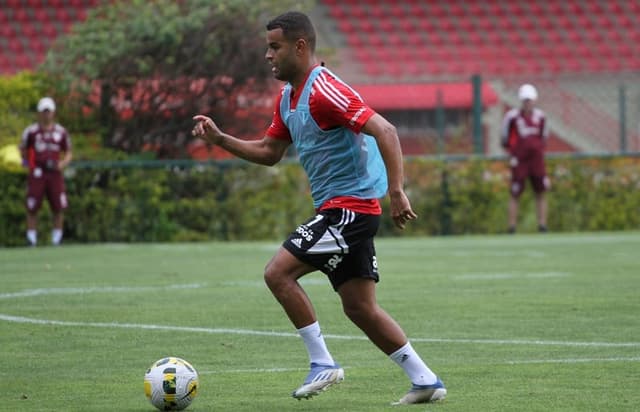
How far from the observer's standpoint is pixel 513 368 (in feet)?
23.8

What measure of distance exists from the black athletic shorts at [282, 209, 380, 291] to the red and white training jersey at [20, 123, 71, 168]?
1279 centimetres

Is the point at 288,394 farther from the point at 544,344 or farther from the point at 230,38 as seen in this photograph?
the point at 230,38

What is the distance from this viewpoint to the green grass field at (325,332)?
21.2ft

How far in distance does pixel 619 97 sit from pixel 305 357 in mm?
16017

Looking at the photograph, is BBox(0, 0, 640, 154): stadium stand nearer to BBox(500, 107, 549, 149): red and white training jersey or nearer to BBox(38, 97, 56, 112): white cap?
BBox(500, 107, 549, 149): red and white training jersey

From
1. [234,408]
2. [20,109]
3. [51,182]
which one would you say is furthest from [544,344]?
[20,109]

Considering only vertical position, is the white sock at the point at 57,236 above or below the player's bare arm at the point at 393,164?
below

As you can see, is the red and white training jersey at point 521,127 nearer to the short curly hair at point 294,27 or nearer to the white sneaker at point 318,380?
the short curly hair at point 294,27

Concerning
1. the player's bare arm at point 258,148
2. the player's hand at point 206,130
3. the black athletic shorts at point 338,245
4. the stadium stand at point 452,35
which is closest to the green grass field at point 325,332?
the black athletic shorts at point 338,245

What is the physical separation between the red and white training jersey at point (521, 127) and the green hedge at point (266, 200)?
0.78 metres

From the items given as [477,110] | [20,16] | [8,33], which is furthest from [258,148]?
[20,16]

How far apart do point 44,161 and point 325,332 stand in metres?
10.5

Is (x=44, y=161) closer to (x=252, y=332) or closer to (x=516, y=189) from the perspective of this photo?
(x=516, y=189)

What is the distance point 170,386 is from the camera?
236 inches
